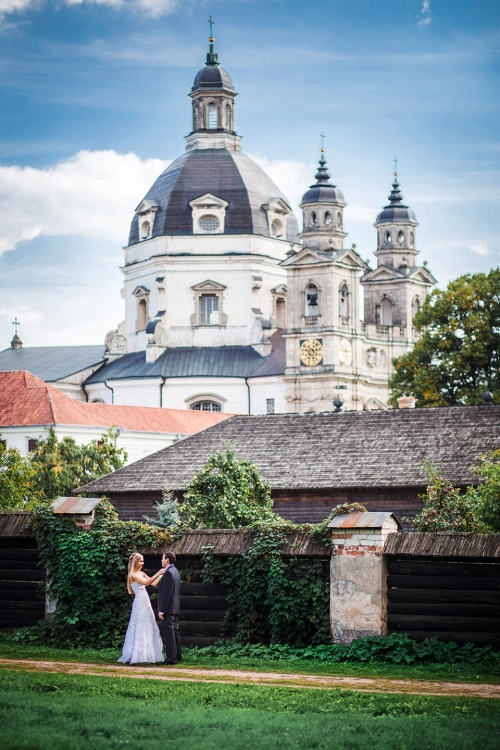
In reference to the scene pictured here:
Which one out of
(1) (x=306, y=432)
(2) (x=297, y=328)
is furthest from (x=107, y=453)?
(2) (x=297, y=328)

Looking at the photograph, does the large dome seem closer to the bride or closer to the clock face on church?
the clock face on church

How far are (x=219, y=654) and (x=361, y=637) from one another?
1997 millimetres

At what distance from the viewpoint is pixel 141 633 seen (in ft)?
57.1

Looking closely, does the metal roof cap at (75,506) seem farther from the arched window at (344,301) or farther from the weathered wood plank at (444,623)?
the arched window at (344,301)

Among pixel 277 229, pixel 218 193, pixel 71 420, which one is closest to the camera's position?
pixel 71 420

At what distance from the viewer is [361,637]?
1753cm

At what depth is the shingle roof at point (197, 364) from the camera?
92.9 meters

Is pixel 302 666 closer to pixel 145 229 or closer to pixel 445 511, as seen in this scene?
pixel 445 511

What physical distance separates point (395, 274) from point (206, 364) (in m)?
16.1

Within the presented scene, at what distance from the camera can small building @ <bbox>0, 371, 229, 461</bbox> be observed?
→ 213 ft

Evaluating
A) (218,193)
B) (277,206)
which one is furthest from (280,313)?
(218,193)

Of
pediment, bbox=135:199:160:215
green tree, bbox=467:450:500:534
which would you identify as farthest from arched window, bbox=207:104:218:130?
green tree, bbox=467:450:500:534

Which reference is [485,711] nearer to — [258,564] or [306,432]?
[258,564]

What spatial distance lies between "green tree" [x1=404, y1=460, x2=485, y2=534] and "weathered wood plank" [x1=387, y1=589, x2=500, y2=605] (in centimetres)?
702
